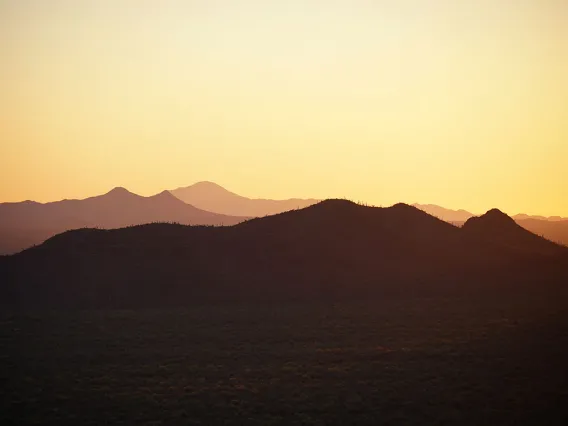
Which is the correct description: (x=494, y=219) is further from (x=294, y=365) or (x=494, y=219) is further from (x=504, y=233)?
(x=294, y=365)

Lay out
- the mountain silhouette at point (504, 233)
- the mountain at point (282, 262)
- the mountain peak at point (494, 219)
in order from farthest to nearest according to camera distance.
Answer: the mountain peak at point (494, 219), the mountain silhouette at point (504, 233), the mountain at point (282, 262)

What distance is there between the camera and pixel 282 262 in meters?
61.9

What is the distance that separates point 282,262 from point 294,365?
1185 inches

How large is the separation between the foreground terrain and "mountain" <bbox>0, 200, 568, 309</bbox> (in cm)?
Answer: 661

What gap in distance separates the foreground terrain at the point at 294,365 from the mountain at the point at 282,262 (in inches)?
260

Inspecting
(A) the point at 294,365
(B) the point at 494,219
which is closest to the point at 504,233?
(B) the point at 494,219

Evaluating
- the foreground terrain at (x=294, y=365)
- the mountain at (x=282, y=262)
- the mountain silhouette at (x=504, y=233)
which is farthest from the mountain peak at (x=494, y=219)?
the foreground terrain at (x=294, y=365)

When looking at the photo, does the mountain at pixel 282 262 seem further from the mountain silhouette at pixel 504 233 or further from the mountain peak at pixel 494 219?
the mountain peak at pixel 494 219

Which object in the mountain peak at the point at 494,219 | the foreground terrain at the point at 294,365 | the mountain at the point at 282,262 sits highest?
the mountain peak at the point at 494,219

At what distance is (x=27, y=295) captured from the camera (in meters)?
56.6

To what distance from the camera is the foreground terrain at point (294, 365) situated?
24.8 metres

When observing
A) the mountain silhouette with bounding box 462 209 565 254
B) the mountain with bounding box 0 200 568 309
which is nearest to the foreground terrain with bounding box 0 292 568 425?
the mountain with bounding box 0 200 568 309

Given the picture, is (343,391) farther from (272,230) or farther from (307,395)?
(272,230)

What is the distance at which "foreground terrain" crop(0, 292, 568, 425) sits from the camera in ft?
81.5
